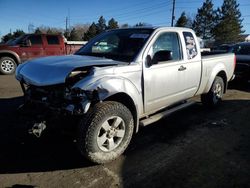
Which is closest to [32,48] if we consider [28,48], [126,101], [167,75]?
[28,48]

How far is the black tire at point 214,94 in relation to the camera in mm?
6043

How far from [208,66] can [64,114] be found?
3.51 m

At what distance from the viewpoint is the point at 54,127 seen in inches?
131

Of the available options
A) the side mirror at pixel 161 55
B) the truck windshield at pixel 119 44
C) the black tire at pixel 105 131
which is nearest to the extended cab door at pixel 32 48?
the truck windshield at pixel 119 44

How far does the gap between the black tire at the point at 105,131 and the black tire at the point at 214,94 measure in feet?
9.82

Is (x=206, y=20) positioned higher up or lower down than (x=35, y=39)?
higher up

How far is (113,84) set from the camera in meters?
3.43

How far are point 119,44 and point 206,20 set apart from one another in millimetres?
59774

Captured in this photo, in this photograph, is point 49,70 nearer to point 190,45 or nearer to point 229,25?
point 190,45

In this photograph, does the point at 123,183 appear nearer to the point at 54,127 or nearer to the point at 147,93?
the point at 54,127

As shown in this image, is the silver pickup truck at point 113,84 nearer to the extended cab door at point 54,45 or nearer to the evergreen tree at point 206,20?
the extended cab door at point 54,45

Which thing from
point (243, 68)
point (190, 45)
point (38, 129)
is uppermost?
point (190, 45)

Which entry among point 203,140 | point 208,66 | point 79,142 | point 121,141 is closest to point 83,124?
point 79,142

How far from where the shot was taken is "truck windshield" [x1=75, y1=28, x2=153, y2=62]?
13.6 feet
